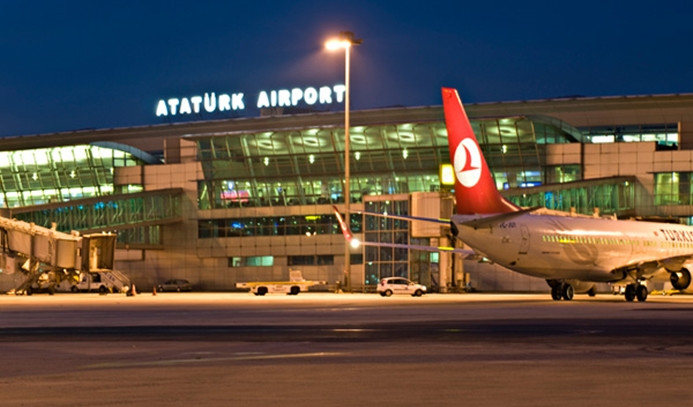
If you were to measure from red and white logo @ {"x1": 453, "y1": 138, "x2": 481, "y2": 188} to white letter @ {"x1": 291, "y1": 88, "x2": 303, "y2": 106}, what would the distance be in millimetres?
71231

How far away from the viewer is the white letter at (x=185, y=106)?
4997 inches

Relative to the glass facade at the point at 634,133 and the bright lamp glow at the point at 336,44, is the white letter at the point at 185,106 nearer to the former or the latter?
the glass facade at the point at 634,133

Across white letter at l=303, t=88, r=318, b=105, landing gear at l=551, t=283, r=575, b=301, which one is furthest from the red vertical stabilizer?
white letter at l=303, t=88, r=318, b=105

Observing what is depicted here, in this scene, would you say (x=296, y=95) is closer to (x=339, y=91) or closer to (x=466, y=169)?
(x=339, y=91)

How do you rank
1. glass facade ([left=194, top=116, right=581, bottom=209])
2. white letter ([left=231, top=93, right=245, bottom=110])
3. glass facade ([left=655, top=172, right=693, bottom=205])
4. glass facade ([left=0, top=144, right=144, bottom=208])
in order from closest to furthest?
glass facade ([left=655, top=172, right=693, bottom=205]) < glass facade ([left=194, top=116, right=581, bottom=209]) < glass facade ([left=0, top=144, right=144, bottom=208]) < white letter ([left=231, top=93, right=245, bottom=110])

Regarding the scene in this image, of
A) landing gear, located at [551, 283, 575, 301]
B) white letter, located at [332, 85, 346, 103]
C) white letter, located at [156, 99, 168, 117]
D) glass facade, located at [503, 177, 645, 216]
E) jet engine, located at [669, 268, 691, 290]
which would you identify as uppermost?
white letter, located at [332, 85, 346, 103]

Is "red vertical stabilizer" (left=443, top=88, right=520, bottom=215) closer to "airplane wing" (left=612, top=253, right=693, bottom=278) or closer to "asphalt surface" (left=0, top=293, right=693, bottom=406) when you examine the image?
"airplane wing" (left=612, top=253, right=693, bottom=278)

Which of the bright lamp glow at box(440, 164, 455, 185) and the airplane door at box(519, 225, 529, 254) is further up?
the bright lamp glow at box(440, 164, 455, 185)

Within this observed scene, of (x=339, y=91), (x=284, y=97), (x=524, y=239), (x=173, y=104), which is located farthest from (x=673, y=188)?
(x=173, y=104)

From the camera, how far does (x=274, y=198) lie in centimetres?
10275

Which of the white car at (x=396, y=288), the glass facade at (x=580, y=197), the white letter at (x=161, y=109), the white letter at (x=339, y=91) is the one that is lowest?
the white car at (x=396, y=288)

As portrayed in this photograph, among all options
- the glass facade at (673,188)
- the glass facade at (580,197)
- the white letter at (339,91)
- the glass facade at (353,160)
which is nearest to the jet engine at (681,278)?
the glass facade at (580,197)

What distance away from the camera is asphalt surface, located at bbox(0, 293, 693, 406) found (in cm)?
1393

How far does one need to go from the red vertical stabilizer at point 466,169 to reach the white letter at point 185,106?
78562 millimetres
